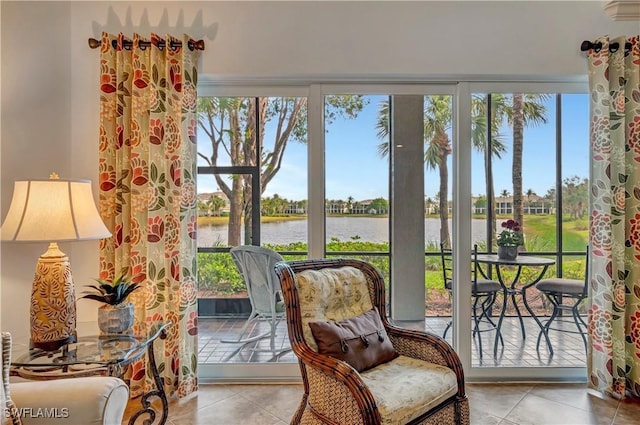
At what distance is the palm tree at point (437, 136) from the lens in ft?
9.12

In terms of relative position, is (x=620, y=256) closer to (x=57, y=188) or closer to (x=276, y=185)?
(x=276, y=185)

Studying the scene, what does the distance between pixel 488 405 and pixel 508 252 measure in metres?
1.11

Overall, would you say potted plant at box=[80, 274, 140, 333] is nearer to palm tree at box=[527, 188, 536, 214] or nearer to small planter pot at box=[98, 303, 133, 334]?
small planter pot at box=[98, 303, 133, 334]

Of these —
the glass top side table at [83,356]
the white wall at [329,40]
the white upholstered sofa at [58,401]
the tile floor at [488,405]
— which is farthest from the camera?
the white wall at [329,40]

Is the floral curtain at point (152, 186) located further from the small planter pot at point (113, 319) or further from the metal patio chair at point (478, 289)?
the metal patio chair at point (478, 289)

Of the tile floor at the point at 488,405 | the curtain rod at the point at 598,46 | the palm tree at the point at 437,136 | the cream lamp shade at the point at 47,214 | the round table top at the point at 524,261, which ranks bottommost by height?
the tile floor at the point at 488,405

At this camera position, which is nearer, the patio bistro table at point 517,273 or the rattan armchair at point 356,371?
the rattan armchair at point 356,371

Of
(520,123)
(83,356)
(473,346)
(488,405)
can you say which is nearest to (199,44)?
(83,356)

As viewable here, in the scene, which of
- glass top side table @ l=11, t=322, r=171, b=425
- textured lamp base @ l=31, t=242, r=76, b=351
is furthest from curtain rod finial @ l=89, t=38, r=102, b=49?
glass top side table @ l=11, t=322, r=171, b=425

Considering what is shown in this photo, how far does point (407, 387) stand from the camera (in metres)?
1.74

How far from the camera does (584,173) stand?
2.78 m

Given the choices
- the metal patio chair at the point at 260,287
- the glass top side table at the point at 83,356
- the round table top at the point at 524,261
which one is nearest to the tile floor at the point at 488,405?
the metal patio chair at the point at 260,287

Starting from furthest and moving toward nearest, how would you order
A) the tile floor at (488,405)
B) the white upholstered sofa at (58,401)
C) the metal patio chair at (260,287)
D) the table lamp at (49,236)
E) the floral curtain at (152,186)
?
the metal patio chair at (260,287) < the floral curtain at (152,186) < the tile floor at (488,405) < the table lamp at (49,236) < the white upholstered sofa at (58,401)

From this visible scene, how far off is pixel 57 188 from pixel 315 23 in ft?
6.47
